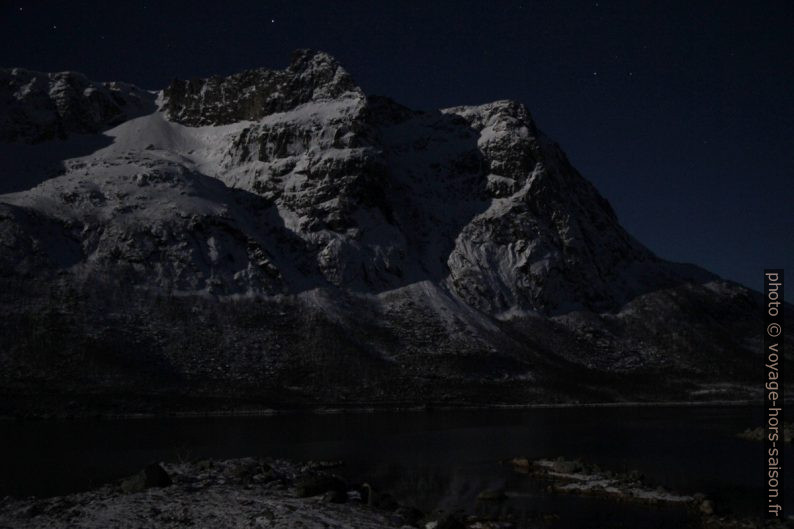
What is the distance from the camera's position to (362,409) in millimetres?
105375

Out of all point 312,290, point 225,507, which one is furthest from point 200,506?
point 312,290

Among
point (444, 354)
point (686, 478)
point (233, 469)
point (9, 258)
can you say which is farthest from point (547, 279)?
point (233, 469)

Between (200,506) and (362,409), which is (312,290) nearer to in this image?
(362,409)

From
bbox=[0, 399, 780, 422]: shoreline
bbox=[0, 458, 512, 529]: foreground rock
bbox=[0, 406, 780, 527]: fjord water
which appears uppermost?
bbox=[0, 458, 512, 529]: foreground rock

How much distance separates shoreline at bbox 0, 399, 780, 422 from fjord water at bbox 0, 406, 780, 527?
4445 millimetres

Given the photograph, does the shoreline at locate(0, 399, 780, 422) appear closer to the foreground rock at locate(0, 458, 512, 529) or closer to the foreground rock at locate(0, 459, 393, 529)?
the foreground rock at locate(0, 458, 512, 529)

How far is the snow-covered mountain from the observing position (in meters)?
115

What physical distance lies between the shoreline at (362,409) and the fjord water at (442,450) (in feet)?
14.6

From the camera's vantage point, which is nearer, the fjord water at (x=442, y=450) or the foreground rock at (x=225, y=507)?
the foreground rock at (x=225, y=507)

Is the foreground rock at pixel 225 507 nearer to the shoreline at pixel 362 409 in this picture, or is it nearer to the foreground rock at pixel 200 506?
the foreground rock at pixel 200 506

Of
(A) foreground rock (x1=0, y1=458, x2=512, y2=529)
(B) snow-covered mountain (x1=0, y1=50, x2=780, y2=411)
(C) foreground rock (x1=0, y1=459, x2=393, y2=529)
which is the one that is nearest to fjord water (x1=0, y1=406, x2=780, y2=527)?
(A) foreground rock (x1=0, y1=458, x2=512, y2=529)

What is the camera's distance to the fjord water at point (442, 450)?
3838 cm

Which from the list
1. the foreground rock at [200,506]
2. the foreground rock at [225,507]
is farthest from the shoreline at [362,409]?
the foreground rock at [200,506]

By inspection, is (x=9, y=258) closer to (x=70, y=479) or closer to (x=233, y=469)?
(x=70, y=479)
